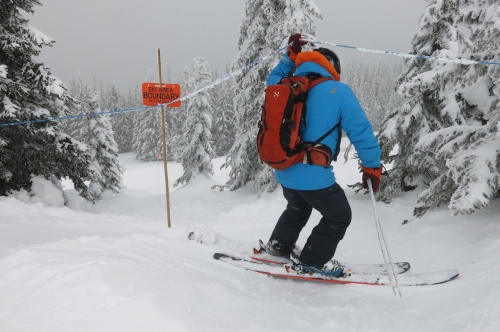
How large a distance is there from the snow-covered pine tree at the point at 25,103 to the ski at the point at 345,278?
770 centimetres

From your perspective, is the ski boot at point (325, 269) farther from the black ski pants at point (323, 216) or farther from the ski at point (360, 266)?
the ski at point (360, 266)

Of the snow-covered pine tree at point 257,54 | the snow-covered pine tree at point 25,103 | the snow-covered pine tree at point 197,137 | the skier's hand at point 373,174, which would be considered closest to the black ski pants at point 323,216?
the skier's hand at point 373,174

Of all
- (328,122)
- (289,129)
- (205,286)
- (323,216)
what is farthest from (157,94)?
(205,286)

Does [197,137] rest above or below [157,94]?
below

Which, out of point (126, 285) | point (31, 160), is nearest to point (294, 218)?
point (126, 285)

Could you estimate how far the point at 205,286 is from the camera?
2.97 meters

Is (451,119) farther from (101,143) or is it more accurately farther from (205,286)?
(101,143)

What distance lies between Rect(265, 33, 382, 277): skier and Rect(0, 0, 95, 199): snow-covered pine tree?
8.14 m

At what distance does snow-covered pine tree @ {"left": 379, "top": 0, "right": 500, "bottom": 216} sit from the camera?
493 centimetres

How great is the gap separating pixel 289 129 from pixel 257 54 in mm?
13005

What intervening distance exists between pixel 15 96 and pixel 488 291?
10.6m

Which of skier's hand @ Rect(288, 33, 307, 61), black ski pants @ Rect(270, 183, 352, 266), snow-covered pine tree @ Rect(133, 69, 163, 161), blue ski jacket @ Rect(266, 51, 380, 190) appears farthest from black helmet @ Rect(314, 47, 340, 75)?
snow-covered pine tree @ Rect(133, 69, 163, 161)

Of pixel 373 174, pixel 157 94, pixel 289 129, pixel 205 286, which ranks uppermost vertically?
pixel 157 94

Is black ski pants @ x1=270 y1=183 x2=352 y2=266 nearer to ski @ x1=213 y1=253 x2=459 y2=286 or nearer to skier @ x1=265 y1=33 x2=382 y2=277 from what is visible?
skier @ x1=265 y1=33 x2=382 y2=277
